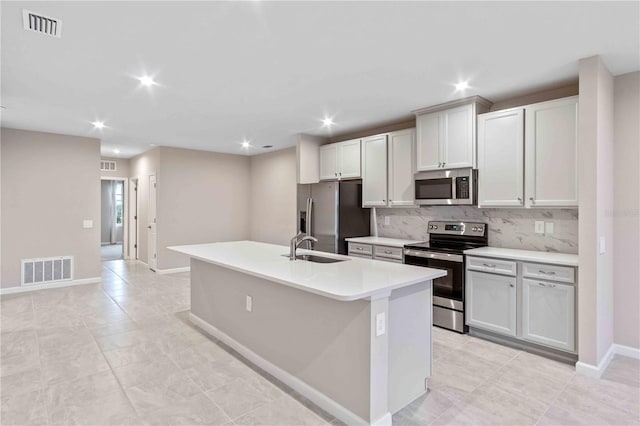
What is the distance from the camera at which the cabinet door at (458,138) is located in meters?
3.71

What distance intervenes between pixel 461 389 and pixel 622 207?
2179mm

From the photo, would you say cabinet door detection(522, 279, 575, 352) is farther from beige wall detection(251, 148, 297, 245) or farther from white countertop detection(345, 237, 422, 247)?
beige wall detection(251, 148, 297, 245)

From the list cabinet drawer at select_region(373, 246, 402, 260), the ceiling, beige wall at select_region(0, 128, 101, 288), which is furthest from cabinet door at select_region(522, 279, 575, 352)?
beige wall at select_region(0, 128, 101, 288)

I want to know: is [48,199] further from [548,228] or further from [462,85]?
[548,228]

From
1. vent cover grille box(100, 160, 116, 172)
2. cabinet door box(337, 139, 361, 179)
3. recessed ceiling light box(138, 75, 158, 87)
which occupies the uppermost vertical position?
recessed ceiling light box(138, 75, 158, 87)

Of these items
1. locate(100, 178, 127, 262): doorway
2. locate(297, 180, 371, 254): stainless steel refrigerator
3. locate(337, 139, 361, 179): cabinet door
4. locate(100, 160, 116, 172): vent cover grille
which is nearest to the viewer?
locate(297, 180, 371, 254): stainless steel refrigerator

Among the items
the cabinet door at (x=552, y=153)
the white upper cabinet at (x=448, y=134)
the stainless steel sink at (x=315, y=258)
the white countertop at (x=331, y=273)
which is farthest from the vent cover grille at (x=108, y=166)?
the cabinet door at (x=552, y=153)

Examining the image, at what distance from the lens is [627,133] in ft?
9.89

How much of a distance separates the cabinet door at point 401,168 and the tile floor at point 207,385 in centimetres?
174

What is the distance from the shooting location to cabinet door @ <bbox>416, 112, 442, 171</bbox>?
3992 millimetres

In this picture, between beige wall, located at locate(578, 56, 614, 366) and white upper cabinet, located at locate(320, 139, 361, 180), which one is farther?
white upper cabinet, located at locate(320, 139, 361, 180)

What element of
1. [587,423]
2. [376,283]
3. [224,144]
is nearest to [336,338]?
[376,283]

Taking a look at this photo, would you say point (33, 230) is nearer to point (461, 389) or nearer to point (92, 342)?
point (92, 342)

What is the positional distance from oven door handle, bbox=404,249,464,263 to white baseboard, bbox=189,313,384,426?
6.45 feet
